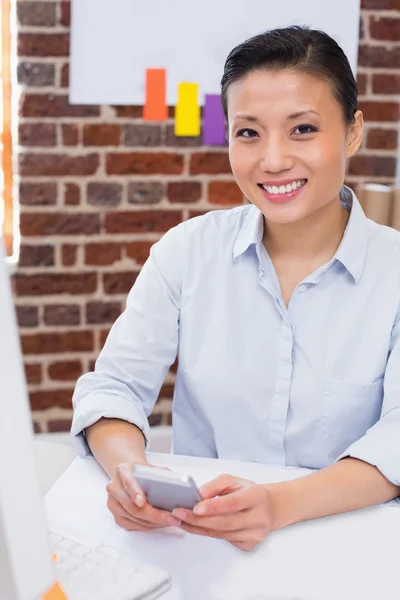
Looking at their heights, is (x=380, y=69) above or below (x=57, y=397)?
above

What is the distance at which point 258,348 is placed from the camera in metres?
1.27

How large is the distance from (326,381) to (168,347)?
280 millimetres

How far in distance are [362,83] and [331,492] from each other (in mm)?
1787

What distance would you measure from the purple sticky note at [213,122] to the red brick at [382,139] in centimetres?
50

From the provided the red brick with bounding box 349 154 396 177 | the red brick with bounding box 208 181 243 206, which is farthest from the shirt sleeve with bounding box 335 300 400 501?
the red brick with bounding box 349 154 396 177

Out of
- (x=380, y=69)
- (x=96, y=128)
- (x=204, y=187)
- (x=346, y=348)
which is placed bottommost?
(x=346, y=348)

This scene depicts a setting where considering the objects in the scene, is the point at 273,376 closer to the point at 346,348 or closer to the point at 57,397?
the point at 346,348

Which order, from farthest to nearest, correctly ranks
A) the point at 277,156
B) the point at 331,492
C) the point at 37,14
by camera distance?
the point at 37,14, the point at 277,156, the point at 331,492

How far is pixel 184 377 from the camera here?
132 centimetres

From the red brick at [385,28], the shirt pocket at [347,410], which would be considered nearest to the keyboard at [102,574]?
the shirt pocket at [347,410]

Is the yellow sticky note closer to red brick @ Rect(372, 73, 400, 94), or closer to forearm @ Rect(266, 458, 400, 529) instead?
red brick @ Rect(372, 73, 400, 94)

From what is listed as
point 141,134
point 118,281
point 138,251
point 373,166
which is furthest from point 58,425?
point 373,166

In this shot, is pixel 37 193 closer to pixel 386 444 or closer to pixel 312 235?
pixel 312 235

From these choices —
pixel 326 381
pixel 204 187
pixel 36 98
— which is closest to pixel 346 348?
pixel 326 381
